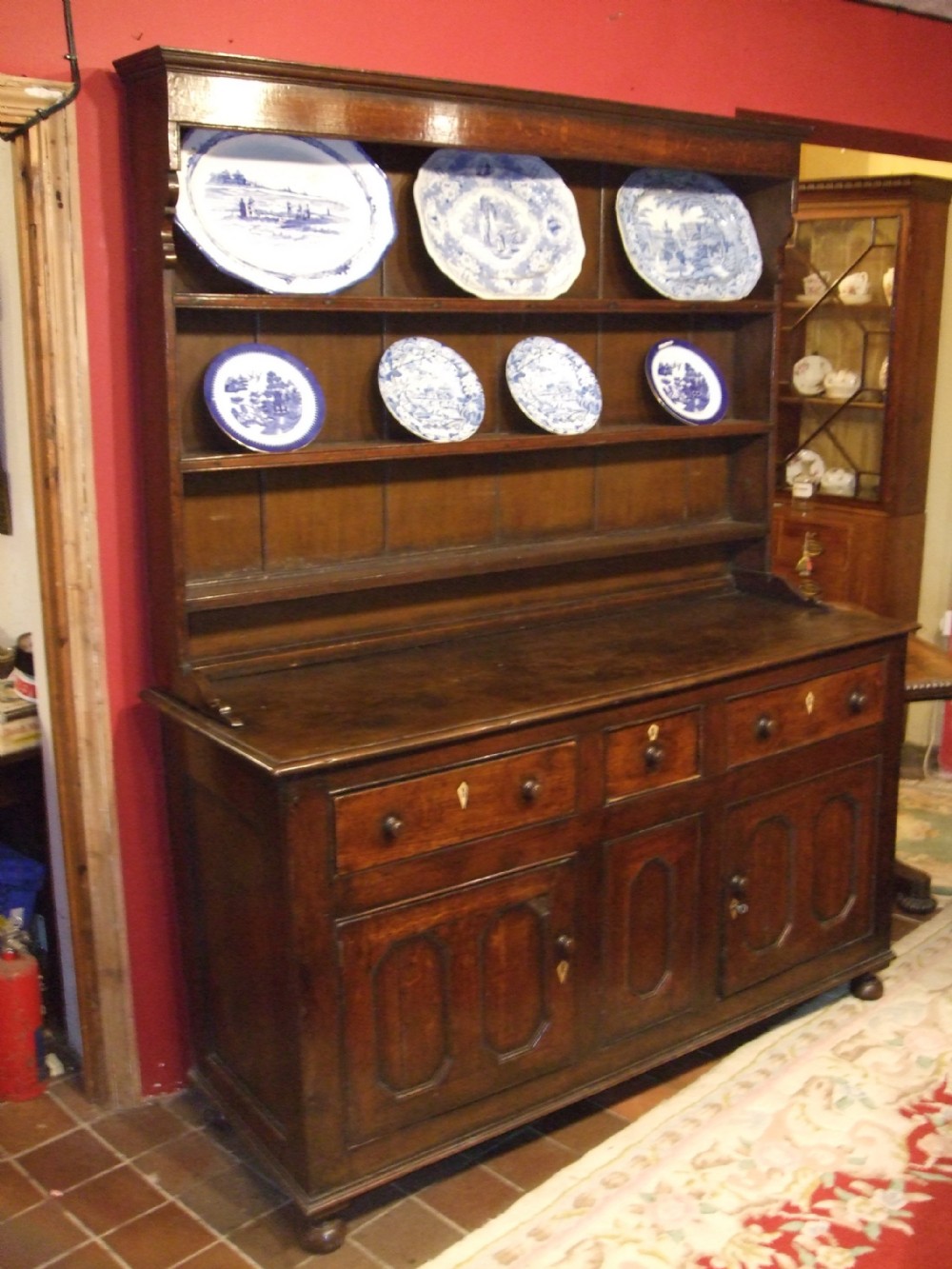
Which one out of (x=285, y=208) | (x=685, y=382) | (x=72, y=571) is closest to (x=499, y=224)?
(x=285, y=208)

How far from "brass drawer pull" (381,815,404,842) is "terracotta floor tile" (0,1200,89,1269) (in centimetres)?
87

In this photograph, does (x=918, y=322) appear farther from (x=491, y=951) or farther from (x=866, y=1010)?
(x=491, y=951)

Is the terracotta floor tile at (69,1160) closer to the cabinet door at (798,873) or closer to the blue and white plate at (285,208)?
the cabinet door at (798,873)

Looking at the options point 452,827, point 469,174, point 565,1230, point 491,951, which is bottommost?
point 565,1230

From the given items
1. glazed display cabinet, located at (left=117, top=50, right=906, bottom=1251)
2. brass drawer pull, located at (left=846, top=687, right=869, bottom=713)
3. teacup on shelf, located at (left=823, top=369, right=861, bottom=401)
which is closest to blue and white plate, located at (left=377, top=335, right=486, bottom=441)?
glazed display cabinet, located at (left=117, top=50, right=906, bottom=1251)

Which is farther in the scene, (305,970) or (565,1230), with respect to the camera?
(565,1230)

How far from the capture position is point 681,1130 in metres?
2.46

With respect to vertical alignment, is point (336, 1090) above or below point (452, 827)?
below

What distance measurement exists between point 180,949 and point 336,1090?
58cm

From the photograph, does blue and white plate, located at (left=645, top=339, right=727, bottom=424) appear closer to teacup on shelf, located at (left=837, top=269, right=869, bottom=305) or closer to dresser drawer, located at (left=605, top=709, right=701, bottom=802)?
dresser drawer, located at (left=605, top=709, right=701, bottom=802)

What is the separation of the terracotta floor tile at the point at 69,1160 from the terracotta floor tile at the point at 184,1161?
73mm

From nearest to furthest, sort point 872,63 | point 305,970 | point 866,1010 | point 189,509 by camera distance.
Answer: point 305,970 < point 189,509 < point 866,1010 < point 872,63

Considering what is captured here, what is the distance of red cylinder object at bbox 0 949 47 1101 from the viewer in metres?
2.55

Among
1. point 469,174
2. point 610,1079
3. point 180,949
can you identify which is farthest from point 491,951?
point 469,174
